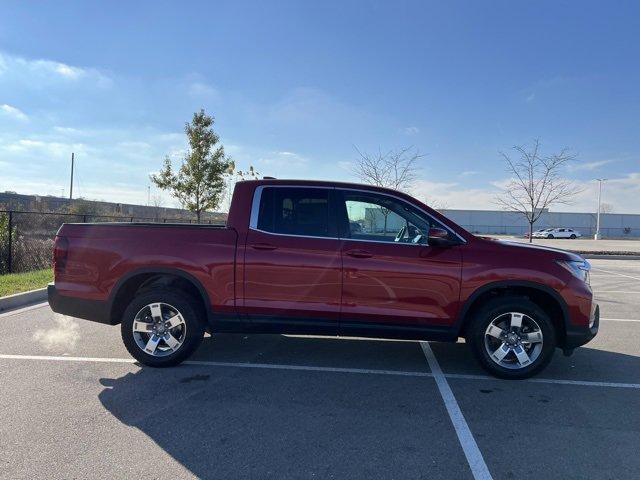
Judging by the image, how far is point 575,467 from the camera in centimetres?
306

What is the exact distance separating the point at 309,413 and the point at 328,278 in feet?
4.42

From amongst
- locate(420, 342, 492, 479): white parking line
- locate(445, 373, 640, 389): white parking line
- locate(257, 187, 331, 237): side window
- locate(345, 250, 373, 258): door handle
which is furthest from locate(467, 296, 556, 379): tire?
locate(257, 187, 331, 237): side window

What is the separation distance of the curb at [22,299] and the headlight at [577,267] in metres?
7.97

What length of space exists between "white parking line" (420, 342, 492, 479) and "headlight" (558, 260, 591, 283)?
5.53 ft

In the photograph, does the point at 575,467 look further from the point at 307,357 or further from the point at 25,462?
the point at 25,462

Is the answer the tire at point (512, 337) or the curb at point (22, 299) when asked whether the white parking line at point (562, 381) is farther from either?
the curb at point (22, 299)

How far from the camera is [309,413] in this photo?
380 cm

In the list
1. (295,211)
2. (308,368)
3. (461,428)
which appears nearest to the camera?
(461,428)

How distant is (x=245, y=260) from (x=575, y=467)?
3.25m

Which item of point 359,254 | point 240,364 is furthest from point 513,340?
point 240,364

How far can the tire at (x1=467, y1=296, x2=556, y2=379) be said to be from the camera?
15.0ft

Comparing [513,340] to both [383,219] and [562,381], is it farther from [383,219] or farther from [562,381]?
[383,219]

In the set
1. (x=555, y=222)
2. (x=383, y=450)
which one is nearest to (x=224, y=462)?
(x=383, y=450)

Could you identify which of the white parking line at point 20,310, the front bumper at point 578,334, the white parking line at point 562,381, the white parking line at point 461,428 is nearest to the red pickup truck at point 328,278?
the front bumper at point 578,334
